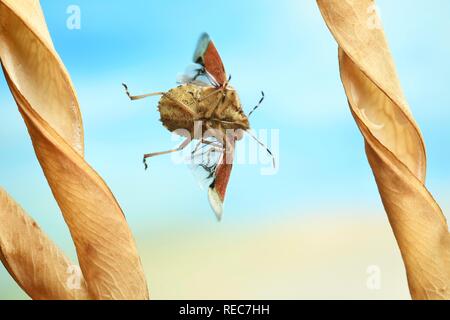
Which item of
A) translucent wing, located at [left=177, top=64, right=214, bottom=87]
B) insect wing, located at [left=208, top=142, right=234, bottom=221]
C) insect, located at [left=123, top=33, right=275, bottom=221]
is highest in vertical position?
translucent wing, located at [left=177, top=64, right=214, bottom=87]

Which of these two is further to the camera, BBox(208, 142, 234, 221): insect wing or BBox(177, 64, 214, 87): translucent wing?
BBox(177, 64, 214, 87): translucent wing

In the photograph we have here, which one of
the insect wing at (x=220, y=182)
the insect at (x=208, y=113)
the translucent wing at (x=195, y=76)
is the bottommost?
the insect wing at (x=220, y=182)

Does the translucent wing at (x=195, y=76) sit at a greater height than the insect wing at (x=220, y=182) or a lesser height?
greater

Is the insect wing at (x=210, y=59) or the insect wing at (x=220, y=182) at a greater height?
the insect wing at (x=210, y=59)

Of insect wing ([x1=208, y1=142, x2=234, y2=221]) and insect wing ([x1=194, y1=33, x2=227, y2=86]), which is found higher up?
insect wing ([x1=194, y1=33, x2=227, y2=86])

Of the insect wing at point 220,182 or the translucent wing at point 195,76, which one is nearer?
the insect wing at point 220,182

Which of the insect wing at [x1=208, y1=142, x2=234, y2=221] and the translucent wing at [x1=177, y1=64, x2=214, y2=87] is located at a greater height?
the translucent wing at [x1=177, y1=64, x2=214, y2=87]

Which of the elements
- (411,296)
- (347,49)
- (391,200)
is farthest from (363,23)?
(411,296)
